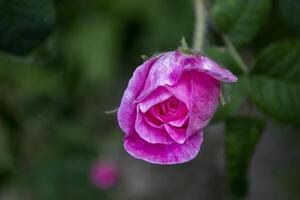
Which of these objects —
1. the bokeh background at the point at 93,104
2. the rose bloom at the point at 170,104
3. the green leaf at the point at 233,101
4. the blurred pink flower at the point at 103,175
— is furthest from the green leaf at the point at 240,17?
the blurred pink flower at the point at 103,175

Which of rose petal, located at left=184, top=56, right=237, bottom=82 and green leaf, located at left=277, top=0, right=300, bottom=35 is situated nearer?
rose petal, located at left=184, top=56, right=237, bottom=82

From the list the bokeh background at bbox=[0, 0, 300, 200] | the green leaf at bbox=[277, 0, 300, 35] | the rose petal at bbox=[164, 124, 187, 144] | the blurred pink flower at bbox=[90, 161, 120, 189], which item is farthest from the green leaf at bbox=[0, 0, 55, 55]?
the blurred pink flower at bbox=[90, 161, 120, 189]

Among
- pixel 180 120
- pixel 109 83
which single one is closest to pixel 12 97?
pixel 109 83

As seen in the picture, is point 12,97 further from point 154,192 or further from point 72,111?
point 154,192

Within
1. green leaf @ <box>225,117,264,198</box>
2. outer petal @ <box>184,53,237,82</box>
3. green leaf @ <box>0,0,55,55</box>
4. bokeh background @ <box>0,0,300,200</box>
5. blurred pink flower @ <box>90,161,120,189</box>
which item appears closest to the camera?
outer petal @ <box>184,53,237,82</box>

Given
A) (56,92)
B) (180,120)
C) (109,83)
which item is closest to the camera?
(180,120)

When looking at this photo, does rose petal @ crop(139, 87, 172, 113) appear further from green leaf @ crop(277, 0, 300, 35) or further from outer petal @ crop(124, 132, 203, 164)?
green leaf @ crop(277, 0, 300, 35)
